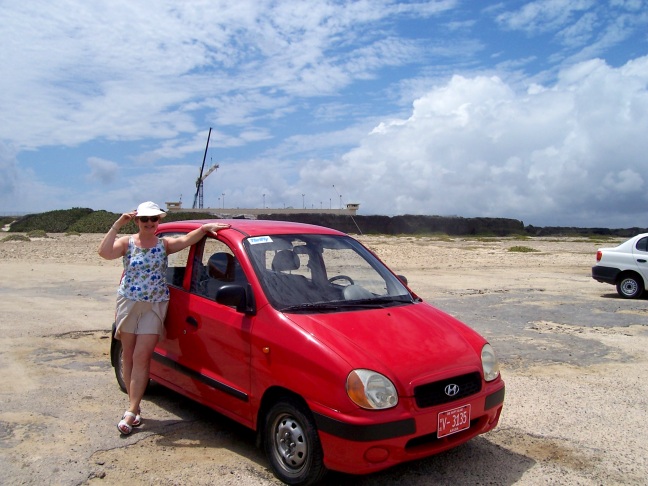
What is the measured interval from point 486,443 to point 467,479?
2.44 feet

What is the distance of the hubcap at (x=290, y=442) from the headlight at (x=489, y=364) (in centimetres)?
138

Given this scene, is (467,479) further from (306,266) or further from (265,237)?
(265,237)

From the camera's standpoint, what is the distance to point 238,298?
440cm

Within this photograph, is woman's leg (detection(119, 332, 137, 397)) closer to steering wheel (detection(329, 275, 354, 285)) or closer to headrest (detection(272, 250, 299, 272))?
headrest (detection(272, 250, 299, 272))

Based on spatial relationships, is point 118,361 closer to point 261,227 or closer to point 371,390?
point 261,227

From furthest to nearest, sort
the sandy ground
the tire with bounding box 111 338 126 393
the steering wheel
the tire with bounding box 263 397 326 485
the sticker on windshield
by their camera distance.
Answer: the tire with bounding box 111 338 126 393
the steering wheel
the sticker on windshield
the sandy ground
the tire with bounding box 263 397 326 485

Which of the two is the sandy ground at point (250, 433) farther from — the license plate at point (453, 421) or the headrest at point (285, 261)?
the headrest at point (285, 261)

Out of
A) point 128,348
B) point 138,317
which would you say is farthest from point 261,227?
point 128,348

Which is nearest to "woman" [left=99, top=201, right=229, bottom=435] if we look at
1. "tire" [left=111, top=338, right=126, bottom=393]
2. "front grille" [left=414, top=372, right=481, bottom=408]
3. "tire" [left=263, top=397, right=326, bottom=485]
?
"tire" [left=111, top=338, right=126, bottom=393]

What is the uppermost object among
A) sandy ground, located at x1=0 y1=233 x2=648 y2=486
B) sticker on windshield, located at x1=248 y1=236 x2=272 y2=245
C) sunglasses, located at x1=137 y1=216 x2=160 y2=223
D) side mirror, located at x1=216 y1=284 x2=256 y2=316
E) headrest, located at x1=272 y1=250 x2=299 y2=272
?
sunglasses, located at x1=137 y1=216 x2=160 y2=223

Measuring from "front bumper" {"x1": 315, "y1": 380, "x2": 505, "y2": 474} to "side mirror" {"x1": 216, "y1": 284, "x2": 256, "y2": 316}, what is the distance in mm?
1023

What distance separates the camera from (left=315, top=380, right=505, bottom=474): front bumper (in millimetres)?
3639

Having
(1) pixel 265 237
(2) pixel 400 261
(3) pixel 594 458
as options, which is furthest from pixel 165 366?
(2) pixel 400 261

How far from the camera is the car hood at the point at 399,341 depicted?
3865 mm
